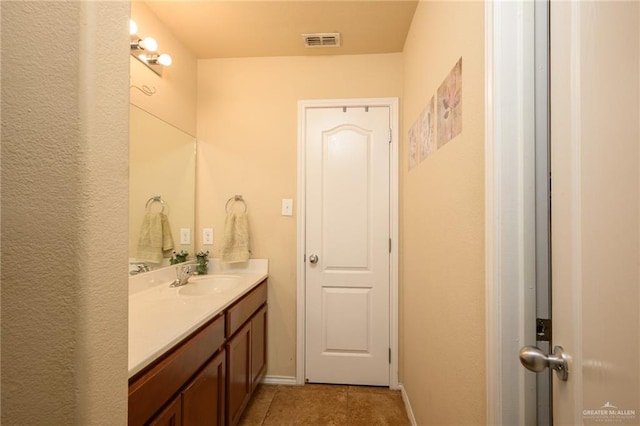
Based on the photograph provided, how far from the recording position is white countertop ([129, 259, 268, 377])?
3.03ft

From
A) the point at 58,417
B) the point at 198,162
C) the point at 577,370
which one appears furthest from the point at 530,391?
the point at 198,162

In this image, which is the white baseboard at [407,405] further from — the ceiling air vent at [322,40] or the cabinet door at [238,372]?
the ceiling air vent at [322,40]

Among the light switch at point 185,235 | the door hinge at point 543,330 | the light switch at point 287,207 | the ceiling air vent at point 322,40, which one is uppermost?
the ceiling air vent at point 322,40

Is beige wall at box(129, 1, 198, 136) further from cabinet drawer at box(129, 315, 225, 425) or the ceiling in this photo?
cabinet drawer at box(129, 315, 225, 425)

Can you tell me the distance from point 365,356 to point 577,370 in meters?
1.71

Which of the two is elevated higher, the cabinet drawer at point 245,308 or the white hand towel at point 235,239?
the white hand towel at point 235,239

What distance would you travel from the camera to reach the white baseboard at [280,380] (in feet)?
7.02

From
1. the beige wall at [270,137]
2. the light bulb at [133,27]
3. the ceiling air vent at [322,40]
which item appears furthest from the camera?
the beige wall at [270,137]

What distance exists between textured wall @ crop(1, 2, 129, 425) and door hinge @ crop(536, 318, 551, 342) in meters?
1.01

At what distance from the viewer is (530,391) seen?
2.34ft

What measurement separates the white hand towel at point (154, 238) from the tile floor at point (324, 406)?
3.88 feet

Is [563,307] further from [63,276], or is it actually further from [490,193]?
[63,276]

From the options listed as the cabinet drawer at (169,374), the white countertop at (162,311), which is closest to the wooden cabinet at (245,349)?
the white countertop at (162,311)

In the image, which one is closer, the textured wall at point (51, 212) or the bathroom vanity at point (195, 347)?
the textured wall at point (51, 212)
